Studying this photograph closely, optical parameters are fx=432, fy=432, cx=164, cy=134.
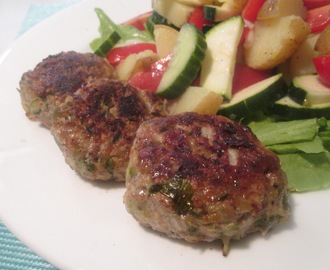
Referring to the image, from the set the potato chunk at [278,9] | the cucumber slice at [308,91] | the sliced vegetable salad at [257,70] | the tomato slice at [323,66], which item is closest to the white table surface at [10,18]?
the sliced vegetable salad at [257,70]

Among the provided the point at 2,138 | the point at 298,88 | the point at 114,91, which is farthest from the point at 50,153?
the point at 298,88

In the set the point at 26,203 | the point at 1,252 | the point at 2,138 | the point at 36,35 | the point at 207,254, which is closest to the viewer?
the point at 207,254

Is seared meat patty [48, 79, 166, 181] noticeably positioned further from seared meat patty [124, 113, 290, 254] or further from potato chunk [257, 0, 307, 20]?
potato chunk [257, 0, 307, 20]

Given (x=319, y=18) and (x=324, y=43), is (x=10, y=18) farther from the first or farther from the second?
(x=324, y=43)

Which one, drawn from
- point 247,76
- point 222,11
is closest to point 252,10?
point 222,11

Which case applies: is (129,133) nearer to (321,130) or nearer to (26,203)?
(26,203)

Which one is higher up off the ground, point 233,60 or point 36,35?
point 36,35

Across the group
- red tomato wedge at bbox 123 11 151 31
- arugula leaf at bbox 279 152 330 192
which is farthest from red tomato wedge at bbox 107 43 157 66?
arugula leaf at bbox 279 152 330 192
